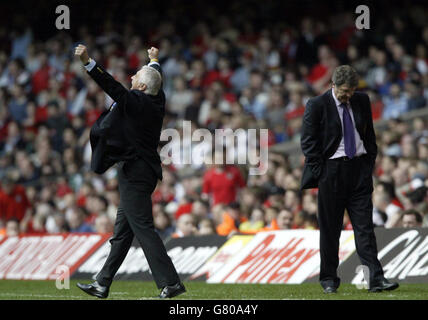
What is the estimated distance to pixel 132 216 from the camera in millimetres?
8570

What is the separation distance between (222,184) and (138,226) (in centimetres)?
800

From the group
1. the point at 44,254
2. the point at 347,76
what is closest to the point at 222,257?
the point at 44,254

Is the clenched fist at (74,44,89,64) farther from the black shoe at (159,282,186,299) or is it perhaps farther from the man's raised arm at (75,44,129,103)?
the black shoe at (159,282,186,299)

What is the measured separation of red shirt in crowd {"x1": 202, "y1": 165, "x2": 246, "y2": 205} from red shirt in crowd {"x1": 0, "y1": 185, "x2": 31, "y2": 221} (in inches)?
161

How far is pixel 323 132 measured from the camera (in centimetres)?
905

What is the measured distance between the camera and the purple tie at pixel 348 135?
8945 mm

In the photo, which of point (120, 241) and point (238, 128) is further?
point (238, 128)

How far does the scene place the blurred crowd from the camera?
47.5 ft

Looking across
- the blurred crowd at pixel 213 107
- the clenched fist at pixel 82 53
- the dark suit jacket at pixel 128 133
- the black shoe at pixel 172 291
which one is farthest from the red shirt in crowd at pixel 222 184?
the clenched fist at pixel 82 53

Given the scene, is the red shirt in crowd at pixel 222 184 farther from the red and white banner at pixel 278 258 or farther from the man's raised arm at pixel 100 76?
the man's raised arm at pixel 100 76

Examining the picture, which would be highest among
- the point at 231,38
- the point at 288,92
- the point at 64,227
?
the point at 231,38

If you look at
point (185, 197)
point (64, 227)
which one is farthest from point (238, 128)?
point (64, 227)

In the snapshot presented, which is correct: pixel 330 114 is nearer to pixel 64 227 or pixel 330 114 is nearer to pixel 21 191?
pixel 64 227

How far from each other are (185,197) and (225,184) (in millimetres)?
748
